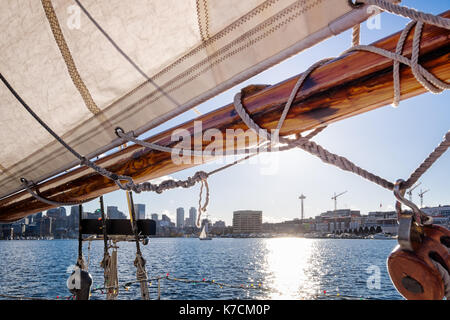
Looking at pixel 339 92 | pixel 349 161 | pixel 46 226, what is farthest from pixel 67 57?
pixel 46 226

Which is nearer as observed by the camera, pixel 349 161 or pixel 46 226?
pixel 349 161

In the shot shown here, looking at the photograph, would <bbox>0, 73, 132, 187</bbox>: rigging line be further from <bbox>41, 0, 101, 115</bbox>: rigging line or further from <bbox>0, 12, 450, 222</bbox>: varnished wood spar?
<bbox>0, 12, 450, 222</bbox>: varnished wood spar

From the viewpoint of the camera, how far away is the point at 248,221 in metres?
160

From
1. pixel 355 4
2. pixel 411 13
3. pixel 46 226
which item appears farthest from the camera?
pixel 46 226

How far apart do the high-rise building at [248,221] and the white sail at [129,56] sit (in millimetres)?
158437

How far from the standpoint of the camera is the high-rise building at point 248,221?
518 ft

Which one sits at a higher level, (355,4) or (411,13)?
(355,4)

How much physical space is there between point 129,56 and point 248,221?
162 metres

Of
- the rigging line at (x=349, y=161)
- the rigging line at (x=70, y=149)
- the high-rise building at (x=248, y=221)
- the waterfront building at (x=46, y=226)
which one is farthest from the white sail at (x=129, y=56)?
the waterfront building at (x=46, y=226)

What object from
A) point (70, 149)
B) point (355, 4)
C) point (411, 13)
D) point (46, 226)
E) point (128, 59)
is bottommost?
point (46, 226)

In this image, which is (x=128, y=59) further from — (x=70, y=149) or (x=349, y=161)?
(x=349, y=161)

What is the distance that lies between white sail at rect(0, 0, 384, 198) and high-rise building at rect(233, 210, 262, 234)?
158 metres

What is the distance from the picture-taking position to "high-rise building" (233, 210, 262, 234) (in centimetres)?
15788
